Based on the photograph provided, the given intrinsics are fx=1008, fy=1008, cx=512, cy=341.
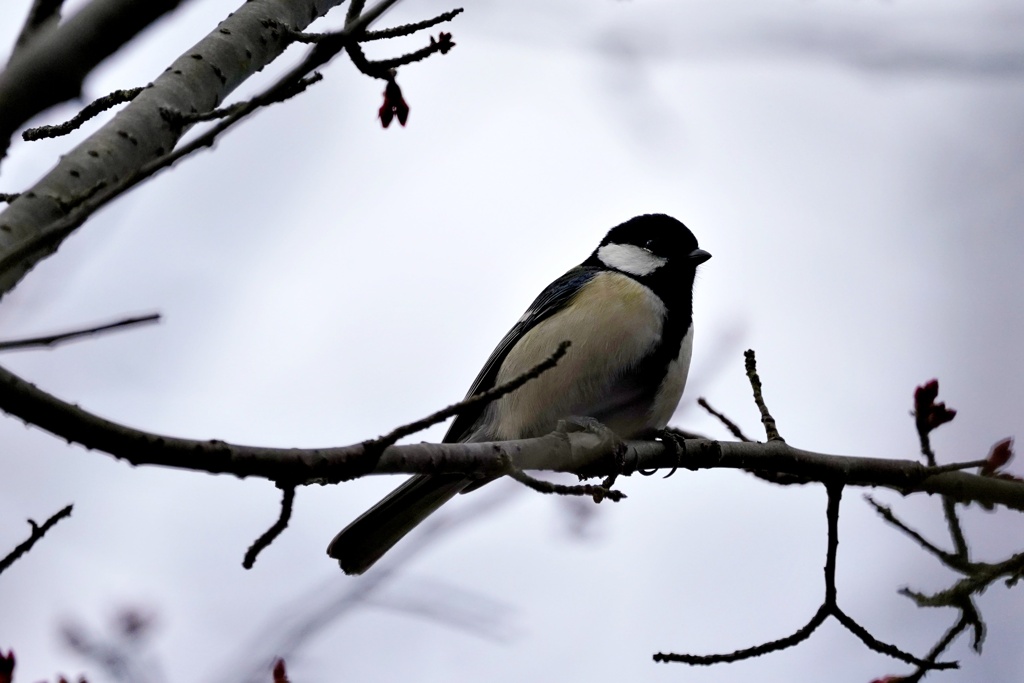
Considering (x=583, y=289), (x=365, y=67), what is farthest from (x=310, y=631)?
(x=583, y=289)

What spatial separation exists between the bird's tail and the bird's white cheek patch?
5.46 feet

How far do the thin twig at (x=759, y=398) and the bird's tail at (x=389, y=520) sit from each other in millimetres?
1160

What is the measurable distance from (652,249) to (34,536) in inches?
146

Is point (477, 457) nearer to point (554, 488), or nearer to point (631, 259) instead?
point (554, 488)

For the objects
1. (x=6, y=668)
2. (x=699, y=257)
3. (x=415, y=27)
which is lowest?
(x=6, y=668)

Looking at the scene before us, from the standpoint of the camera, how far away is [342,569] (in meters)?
3.96

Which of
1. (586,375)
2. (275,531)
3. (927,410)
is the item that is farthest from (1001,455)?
(275,531)

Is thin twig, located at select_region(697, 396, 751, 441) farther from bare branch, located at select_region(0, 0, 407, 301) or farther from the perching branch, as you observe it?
bare branch, located at select_region(0, 0, 407, 301)

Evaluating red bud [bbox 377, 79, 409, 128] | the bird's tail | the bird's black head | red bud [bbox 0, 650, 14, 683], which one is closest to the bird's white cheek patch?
the bird's black head

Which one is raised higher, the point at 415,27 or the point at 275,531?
the point at 415,27

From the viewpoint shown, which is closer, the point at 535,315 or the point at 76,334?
the point at 76,334

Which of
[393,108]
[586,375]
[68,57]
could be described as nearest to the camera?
[68,57]

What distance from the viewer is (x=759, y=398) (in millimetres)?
3918

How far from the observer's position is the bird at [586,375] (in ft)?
13.8
